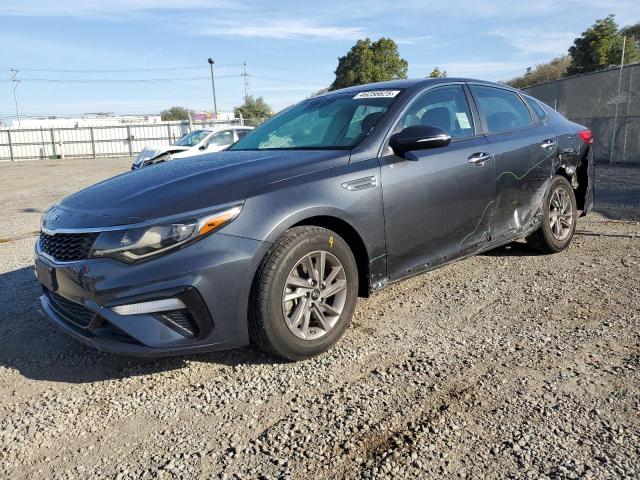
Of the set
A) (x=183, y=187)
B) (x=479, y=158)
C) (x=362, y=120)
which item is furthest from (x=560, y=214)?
(x=183, y=187)

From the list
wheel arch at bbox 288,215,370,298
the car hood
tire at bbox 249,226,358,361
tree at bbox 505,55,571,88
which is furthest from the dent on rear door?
tree at bbox 505,55,571,88

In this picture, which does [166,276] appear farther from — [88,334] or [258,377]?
[258,377]

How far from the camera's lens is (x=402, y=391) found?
270 cm

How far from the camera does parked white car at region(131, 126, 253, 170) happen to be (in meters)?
13.6

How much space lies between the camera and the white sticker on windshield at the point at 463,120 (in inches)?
160

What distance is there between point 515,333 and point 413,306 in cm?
79

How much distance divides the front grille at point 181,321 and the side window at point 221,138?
12.2 meters

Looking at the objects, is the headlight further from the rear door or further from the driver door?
the rear door

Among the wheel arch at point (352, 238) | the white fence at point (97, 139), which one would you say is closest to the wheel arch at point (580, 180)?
the wheel arch at point (352, 238)

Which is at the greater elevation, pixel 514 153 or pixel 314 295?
pixel 514 153

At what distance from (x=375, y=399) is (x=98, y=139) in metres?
38.2

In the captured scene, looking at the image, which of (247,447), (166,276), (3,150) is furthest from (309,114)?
(3,150)

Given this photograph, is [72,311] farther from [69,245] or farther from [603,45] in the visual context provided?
[603,45]

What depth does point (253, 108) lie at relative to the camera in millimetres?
64688
